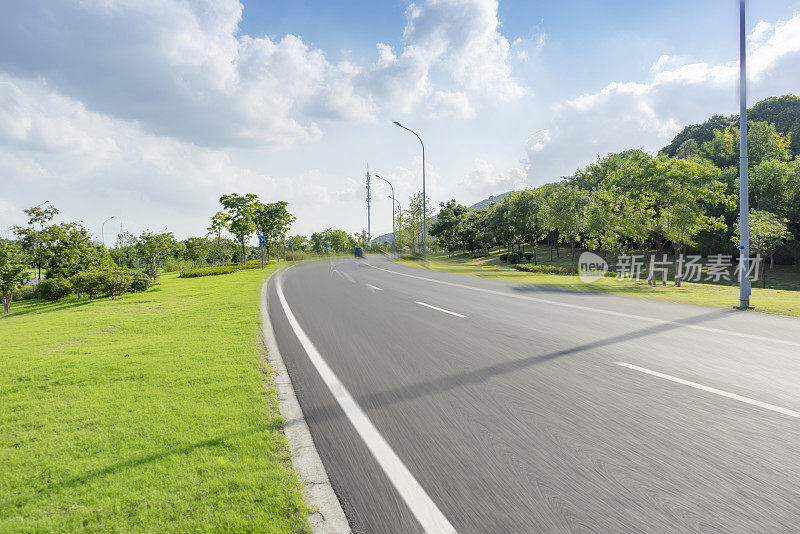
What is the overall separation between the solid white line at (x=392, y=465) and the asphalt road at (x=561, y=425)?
0.6 inches

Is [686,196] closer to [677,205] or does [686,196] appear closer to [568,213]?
[677,205]

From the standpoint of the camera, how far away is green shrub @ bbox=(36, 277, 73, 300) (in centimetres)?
1998

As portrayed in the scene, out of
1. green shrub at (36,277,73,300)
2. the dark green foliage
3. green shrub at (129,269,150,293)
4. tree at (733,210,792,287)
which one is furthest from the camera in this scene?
the dark green foliage

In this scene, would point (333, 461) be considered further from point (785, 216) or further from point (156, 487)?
point (785, 216)

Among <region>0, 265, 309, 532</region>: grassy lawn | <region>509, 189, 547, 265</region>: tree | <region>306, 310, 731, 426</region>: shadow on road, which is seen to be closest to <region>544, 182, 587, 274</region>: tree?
<region>509, 189, 547, 265</region>: tree

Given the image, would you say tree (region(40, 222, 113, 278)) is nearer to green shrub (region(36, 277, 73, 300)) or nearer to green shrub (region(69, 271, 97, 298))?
green shrub (region(36, 277, 73, 300))

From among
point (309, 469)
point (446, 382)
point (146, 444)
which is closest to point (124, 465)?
point (146, 444)

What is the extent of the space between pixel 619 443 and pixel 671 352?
3417 millimetres

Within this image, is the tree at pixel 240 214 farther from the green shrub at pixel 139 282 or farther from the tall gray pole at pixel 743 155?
the tall gray pole at pixel 743 155

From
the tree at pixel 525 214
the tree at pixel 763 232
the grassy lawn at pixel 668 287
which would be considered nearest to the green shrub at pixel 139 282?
the grassy lawn at pixel 668 287

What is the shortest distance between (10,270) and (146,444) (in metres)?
22.1

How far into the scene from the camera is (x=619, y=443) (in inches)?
129

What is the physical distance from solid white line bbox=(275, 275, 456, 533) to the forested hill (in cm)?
6742

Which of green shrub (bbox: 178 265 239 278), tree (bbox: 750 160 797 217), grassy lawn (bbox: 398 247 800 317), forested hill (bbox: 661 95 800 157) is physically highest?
forested hill (bbox: 661 95 800 157)
